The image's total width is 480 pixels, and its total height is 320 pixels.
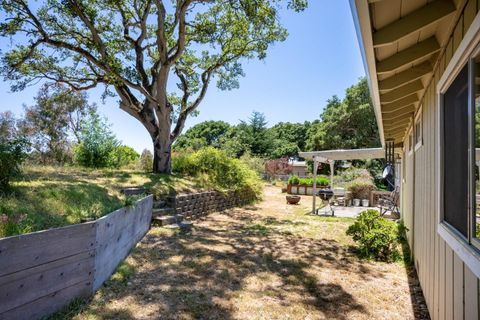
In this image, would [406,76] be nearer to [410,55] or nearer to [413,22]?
[410,55]

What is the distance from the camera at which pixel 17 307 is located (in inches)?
96.0

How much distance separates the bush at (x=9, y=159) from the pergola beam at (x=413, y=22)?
4.24 metres

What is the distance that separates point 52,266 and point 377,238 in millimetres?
4883

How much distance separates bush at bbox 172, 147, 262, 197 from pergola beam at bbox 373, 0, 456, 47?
8.79 m

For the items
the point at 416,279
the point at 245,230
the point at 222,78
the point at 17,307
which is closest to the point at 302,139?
the point at 222,78

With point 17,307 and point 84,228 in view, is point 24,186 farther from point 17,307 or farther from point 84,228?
point 17,307

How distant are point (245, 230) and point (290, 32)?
24.7 ft

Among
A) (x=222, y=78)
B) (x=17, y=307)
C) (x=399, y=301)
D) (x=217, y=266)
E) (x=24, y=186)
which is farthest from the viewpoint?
(x=222, y=78)

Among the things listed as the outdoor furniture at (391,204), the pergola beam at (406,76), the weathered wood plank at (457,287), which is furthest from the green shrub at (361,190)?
the weathered wood plank at (457,287)

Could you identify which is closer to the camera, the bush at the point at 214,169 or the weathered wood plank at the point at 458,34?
the weathered wood plank at the point at 458,34

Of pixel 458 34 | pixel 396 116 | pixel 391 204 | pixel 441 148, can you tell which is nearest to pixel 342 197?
pixel 391 204

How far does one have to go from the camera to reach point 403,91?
12.8 ft

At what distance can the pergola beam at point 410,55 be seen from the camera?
2.65m

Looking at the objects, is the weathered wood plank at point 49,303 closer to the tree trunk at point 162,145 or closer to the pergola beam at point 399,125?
the pergola beam at point 399,125
